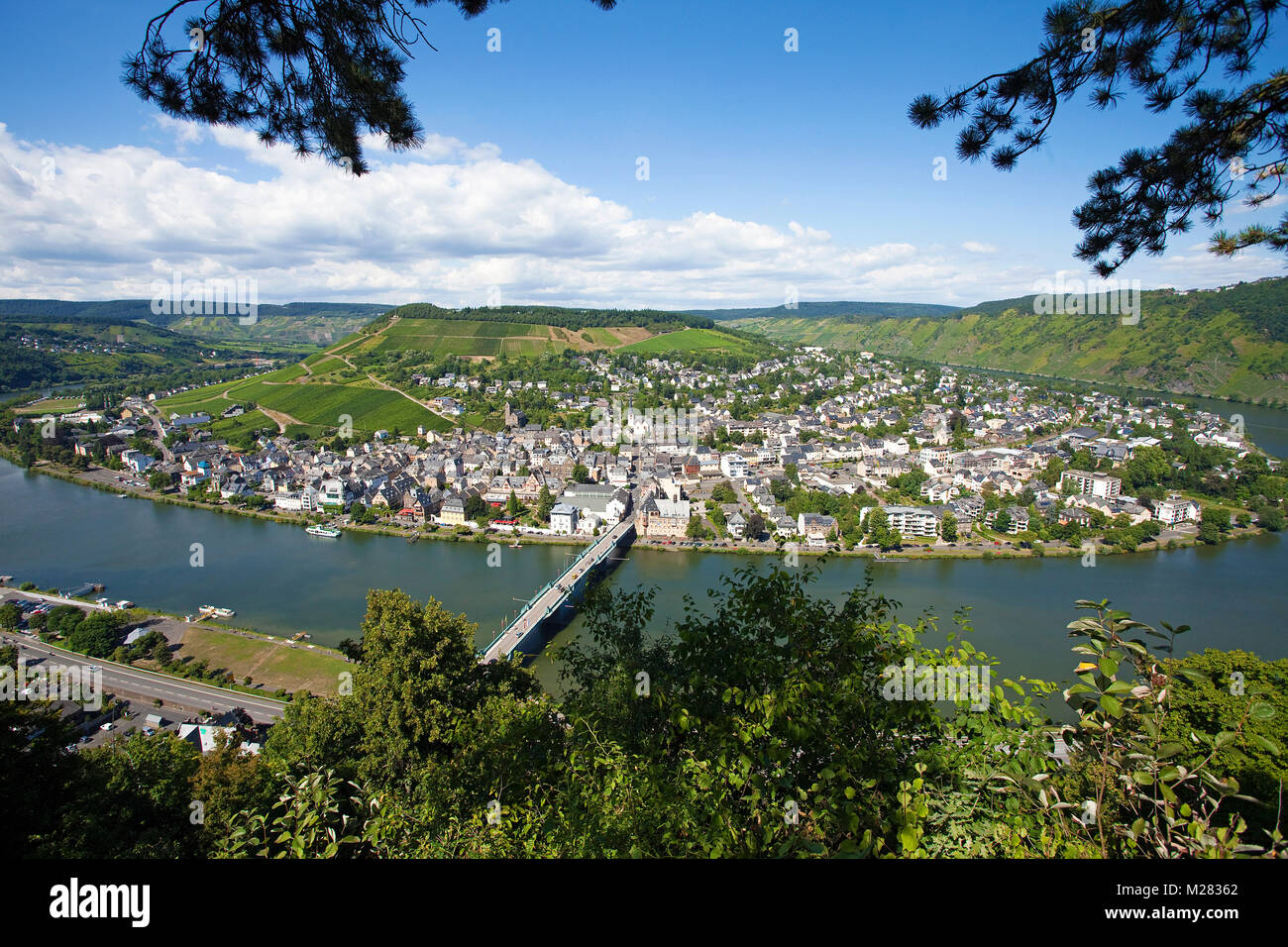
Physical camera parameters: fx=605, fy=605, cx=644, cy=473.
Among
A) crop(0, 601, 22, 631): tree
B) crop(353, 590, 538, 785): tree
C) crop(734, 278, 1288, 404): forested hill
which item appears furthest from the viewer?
crop(734, 278, 1288, 404): forested hill

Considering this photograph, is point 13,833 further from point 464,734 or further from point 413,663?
point 413,663

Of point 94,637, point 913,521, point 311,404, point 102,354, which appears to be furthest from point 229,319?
point 913,521

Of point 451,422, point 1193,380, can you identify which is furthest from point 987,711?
point 1193,380

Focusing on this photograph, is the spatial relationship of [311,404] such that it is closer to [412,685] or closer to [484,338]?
[484,338]

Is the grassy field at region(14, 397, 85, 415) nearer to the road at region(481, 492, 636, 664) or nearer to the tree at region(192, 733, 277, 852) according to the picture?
the road at region(481, 492, 636, 664)

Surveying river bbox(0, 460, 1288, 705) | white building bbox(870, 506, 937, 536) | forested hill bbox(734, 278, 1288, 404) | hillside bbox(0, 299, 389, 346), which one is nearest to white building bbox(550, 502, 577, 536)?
river bbox(0, 460, 1288, 705)

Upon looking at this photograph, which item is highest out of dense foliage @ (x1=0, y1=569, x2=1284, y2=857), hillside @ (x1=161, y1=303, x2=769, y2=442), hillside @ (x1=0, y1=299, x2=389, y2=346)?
hillside @ (x1=0, y1=299, x2=389, y2=346)
